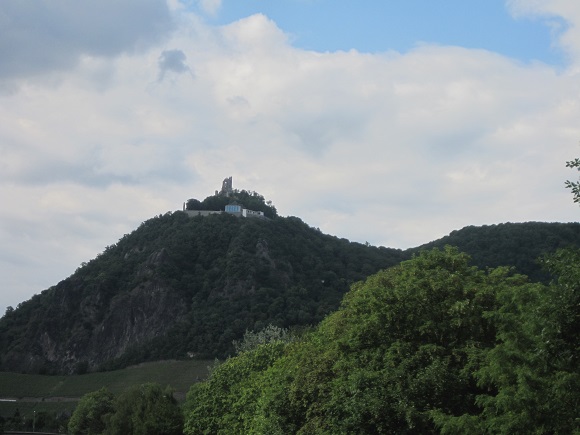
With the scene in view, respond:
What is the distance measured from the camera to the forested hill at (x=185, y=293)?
133938mm

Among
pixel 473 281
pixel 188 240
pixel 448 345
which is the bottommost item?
pixel 448 345

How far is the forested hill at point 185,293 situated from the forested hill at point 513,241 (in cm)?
154

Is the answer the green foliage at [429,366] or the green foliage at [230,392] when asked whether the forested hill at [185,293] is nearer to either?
the green foliage at [230,392]

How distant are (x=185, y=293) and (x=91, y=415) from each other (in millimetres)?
67285

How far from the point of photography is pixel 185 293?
487 ft

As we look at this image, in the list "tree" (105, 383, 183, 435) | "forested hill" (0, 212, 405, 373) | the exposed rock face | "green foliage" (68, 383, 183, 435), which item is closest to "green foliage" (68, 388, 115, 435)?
"green foliage" (68, 383, 183, 435)

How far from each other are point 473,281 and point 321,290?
110187 mm

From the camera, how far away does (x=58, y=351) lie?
152 m

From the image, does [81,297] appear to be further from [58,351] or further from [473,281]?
[473,281]

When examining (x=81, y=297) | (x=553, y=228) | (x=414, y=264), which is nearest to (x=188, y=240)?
(x=81, y=297)

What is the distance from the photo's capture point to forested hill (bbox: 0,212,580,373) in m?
134

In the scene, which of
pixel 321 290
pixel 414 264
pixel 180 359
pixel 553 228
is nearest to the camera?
pixel 414 264

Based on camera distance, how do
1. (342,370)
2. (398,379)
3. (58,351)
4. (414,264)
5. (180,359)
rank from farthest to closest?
(58,351)
(180,359)
(414,264)
(342,370)
(398,379)

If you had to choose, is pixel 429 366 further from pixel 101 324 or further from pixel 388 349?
pixel 101 324
